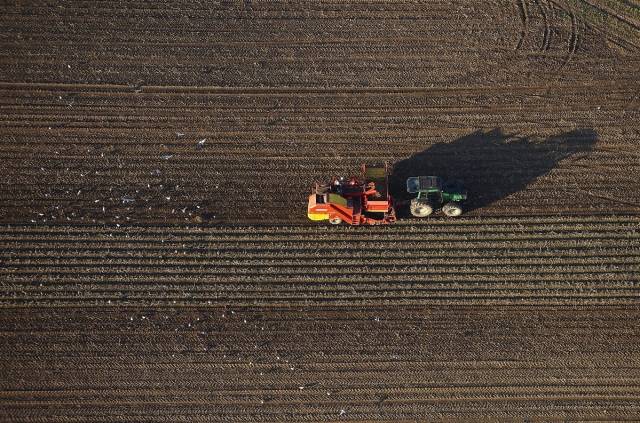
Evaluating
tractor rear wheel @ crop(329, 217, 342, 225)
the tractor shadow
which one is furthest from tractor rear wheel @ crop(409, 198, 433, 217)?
tractor rear wheel @ crop(329, 217, 342, 225)

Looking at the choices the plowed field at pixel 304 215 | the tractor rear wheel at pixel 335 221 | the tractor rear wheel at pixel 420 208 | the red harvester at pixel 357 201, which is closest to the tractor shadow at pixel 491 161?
the plowed field at pixel 304 215

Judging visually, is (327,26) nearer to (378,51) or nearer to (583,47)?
(378,51)

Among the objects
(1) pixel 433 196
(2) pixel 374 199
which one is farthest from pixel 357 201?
(1) pixel 433 196

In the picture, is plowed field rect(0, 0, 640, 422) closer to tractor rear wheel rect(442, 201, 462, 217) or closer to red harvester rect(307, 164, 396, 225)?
tractor rear wheel rect(442, 201, 462, 217)

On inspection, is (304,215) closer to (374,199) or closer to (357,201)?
(357,201)

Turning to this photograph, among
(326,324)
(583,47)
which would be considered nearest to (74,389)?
(326,324)

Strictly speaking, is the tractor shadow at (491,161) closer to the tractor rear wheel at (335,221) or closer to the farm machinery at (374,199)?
the farm machinery at (374,199)
